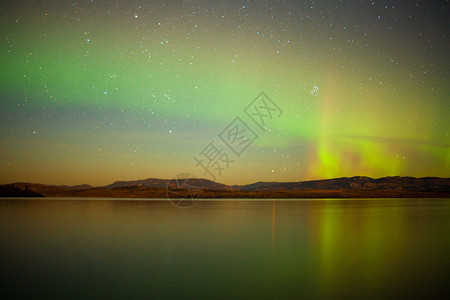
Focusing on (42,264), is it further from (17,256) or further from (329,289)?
(329,289)

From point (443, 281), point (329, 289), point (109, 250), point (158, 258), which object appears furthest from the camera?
point (109, 250)

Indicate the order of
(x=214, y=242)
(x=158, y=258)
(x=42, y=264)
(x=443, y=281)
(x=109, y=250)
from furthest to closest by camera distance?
(x=214, y=242)
(x=109, y=250)
(x=158, y=258)
(x=42, y=264)
(x=443, y=281)

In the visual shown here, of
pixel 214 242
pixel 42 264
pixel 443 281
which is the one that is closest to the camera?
pixel 443 281

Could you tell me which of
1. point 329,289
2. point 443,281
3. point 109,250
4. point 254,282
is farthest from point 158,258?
point 443,281

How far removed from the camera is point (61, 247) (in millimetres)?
9859

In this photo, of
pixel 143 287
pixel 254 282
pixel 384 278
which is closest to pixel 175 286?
pixel 143 287

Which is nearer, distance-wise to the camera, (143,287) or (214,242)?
(143,287)

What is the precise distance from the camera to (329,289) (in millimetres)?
5848

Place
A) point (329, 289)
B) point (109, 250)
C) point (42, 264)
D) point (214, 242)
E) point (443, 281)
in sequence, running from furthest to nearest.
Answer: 1. point (214, 242)
2. point (109, 250)
3. point (42, 264)
4. point (443, 281)
5. point (329, 289)

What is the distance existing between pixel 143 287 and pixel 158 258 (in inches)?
99.4

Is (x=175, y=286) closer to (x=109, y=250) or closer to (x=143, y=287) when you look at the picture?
(x=143, y=287)

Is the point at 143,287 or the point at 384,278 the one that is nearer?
the point at 143,287

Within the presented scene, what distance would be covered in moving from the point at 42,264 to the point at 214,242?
5.11 metres

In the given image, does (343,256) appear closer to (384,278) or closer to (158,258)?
(384,278)
